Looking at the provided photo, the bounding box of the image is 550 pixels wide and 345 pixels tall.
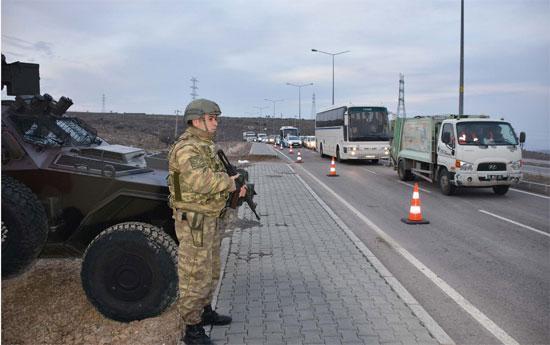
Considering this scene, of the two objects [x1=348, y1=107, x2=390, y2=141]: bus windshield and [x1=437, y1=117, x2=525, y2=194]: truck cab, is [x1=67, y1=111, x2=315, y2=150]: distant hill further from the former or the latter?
[x1=348, y1=107, x2=390, y2=141]: bus windshield

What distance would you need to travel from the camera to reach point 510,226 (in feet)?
31.9

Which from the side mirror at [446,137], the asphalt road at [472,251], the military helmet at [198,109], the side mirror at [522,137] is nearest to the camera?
the military helmet at [198,109]

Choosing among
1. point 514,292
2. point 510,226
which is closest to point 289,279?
point 514,292

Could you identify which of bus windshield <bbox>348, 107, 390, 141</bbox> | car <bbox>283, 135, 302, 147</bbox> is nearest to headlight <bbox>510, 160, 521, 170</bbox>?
bus windshield <bbox>348, 107, 390, 141</bbox>

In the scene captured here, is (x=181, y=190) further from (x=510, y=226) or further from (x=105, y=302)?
(x=510, y=226)

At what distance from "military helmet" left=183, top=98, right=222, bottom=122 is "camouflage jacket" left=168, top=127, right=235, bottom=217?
0.33 feet

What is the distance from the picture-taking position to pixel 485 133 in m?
13.8

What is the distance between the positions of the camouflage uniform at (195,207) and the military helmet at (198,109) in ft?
0.33

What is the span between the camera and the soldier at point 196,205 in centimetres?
382

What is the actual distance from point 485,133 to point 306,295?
34.7ft

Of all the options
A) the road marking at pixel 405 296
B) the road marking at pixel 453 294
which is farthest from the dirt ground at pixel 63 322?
the road marking at pixel 453 294

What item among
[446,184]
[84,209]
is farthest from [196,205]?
[446,184]

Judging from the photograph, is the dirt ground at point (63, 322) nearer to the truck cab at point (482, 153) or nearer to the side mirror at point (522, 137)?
the truck cab at point (482, 153)

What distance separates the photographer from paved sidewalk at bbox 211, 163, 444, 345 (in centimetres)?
421
